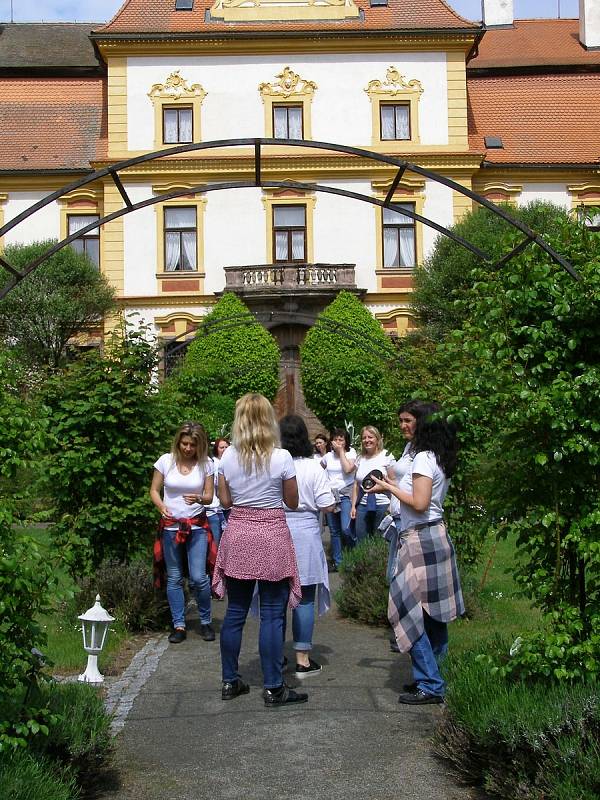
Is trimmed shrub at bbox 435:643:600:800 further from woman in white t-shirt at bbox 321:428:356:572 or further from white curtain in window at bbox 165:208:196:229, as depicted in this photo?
white curtain in window at bbox 165:208:196:229

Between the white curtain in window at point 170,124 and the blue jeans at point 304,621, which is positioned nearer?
the blue jeans at point 304,621

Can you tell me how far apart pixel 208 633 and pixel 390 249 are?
2638 centimetres

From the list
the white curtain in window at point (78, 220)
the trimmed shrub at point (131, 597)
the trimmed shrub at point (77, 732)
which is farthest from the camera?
the white curtain in window at point (78, 220)

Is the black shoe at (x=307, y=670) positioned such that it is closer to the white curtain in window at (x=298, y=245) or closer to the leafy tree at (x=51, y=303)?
the leafy tree at (x=51, y=303)

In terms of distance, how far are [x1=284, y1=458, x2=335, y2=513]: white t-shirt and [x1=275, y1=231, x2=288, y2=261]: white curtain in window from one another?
27.2 meters

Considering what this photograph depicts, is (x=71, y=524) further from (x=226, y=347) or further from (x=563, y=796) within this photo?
(x=226, y=347)

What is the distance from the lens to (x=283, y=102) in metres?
34.6

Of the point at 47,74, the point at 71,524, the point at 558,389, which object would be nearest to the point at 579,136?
the point at 47,74

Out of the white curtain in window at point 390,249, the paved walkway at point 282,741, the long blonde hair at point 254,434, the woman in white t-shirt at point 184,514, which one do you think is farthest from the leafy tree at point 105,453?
the white curtain in window at point 390,249

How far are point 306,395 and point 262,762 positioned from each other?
26469 millimetres

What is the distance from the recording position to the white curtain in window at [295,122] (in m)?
34.5

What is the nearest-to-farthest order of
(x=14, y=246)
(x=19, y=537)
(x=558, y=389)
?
(x=19, y=537), (x=558, y=389), (x=14, y=246)

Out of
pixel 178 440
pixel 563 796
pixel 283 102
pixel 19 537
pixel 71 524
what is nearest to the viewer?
pixel 563 796

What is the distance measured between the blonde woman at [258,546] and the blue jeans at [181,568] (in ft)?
7.04
